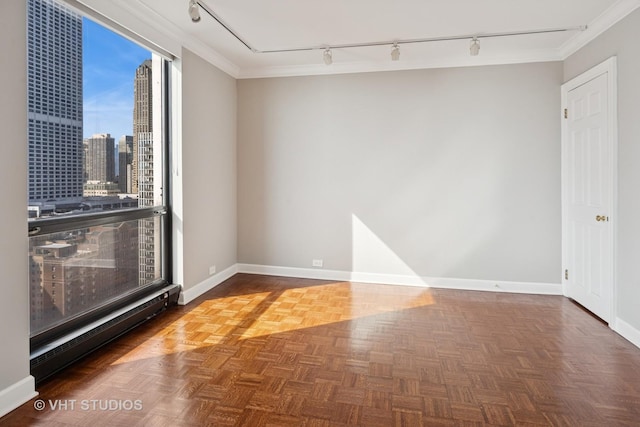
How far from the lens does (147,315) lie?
330 centimetres

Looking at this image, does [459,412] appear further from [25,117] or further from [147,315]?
[25,117]

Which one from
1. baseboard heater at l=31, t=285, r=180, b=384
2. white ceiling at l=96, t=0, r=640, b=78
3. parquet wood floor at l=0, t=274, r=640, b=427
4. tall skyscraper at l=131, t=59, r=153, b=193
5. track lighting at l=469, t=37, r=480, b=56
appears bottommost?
parquet wood floor at l=0, t=274, r=640, b=427

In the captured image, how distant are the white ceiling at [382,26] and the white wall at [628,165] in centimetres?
20

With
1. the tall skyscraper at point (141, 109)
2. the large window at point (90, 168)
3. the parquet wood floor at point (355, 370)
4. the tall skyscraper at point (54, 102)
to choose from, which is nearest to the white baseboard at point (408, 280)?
the parquet wood floor at point (355, 370)

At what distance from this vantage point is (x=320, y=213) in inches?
191

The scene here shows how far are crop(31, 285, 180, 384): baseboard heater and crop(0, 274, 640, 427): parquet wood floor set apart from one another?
3.2 inches

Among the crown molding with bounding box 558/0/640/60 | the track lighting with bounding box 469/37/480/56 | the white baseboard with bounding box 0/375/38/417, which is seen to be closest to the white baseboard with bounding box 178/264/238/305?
the white baseboard with bounding box 0/375/38/417

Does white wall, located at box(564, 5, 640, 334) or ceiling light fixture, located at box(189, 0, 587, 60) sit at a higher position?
ceiling light fixture, located at box(189, 0, 587, 60)

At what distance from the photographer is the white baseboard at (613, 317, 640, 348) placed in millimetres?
2921

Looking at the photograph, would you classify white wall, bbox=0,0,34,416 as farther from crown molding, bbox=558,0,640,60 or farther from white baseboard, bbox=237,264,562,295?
crown molding, bbox=558,0,640,60

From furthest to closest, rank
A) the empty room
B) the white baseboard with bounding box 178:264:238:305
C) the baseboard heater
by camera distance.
A: the white baseboard with bounding box 178:264:238:305
the baseboard heater
the empty room

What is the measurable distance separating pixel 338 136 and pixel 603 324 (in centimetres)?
330

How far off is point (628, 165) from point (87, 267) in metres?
4.32

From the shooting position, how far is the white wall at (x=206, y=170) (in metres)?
3.85
